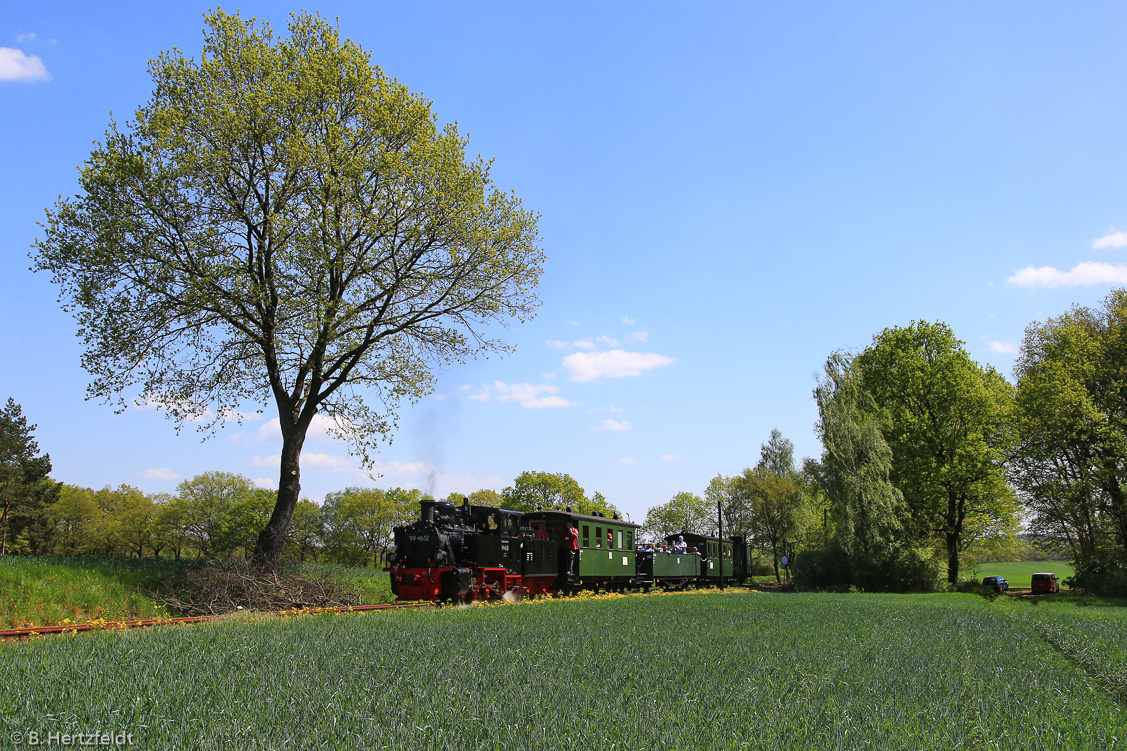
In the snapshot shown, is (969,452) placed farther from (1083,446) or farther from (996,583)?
(996,583)

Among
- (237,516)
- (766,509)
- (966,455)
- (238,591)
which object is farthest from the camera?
(237,516)

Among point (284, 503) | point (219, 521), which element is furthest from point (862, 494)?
point (219, 521)

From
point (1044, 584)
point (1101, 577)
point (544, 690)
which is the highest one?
point (544, 690)

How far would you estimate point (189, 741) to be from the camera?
381 cm

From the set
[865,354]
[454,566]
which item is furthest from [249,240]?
[865,354]

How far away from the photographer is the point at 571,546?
23.6 meters

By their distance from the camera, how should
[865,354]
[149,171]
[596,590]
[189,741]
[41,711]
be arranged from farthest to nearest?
[865,354] < [596,590] < [149,171] < [41,711] < [189,741]

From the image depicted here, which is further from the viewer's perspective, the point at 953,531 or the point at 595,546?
the point at 953,531

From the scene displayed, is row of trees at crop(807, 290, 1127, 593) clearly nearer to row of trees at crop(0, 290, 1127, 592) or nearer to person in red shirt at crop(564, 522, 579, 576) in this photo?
row of trees at crop(0, 290, 1127, 592)

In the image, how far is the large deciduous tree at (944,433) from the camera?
3675 centimetres

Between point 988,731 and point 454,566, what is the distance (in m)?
15.1

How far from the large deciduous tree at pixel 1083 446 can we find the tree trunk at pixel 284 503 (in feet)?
116

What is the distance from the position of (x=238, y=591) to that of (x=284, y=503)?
10.3ft

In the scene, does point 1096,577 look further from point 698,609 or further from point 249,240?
point 249,240
